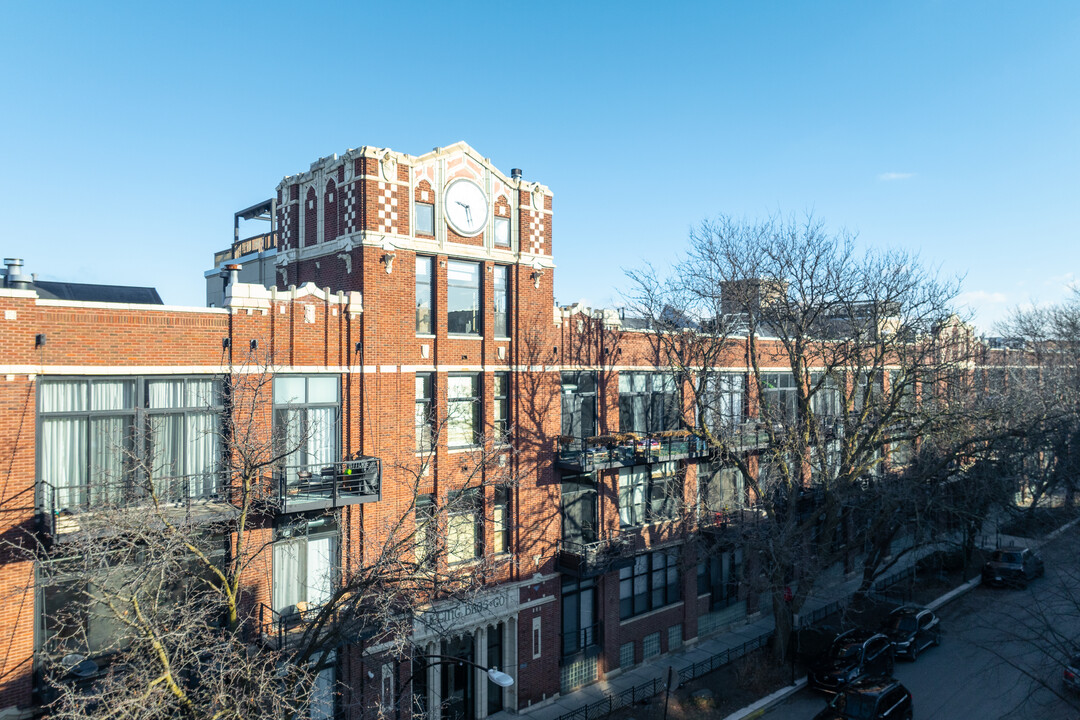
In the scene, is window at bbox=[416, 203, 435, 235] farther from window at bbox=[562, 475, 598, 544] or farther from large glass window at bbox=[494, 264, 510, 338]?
window at bbox=[562, 475, 598, 544]

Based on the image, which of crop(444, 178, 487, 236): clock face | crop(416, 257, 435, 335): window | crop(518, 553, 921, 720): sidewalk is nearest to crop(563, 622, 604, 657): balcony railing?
crop(518, 553, 921, 720): sidewalk

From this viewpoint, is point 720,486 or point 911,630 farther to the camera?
point 720,486

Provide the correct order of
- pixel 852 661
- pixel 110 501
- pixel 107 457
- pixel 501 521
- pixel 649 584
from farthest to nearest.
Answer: pixel 649 584, pixel 852 661, pixel 501 521, pixel 107 457, pixel 110 501

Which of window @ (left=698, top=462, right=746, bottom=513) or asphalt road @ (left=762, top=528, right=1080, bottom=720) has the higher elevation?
window @ (left=698, top=462, right=746, bottom=513)

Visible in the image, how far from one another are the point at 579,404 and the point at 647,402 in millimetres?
3533

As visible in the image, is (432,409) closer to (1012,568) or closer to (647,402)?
(647,402)

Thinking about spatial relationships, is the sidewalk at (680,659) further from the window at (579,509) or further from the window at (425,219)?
the window at (425,219)

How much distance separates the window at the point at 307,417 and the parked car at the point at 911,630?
65.9 feet

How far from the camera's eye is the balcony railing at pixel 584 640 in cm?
2277

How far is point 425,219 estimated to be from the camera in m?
19.8

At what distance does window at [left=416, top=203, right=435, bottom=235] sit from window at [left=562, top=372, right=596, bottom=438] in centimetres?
666

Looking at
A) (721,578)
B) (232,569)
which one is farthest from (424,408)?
(721,578)

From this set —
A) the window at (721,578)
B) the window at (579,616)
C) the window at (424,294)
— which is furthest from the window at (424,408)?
the window at (721,578)

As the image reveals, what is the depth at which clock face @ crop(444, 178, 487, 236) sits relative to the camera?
20.1m
